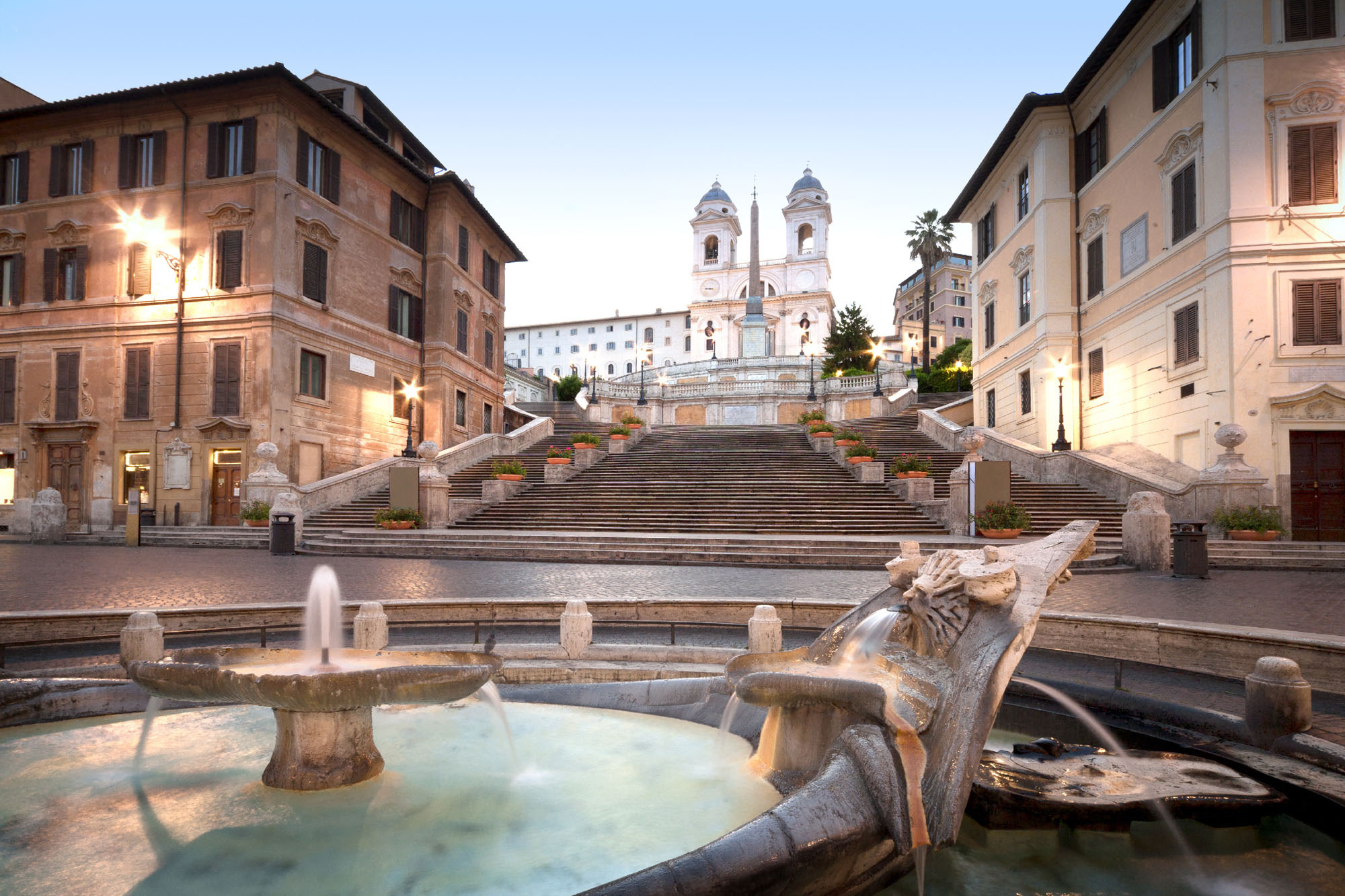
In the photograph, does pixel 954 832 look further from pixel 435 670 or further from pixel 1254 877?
pixel 435 670

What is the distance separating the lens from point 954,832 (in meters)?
3.02

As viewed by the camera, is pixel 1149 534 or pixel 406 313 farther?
pixel 406 313

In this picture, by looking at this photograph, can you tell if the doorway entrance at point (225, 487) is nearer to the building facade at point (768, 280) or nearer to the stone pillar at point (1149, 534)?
the stone pillar at point (1149, 534)

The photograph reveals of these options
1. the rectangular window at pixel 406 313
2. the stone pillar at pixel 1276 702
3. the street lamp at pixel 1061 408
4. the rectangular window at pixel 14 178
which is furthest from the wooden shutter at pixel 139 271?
the stone pillar at pixel 1276 702

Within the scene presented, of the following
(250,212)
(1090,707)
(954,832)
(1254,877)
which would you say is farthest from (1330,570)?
(250,212)

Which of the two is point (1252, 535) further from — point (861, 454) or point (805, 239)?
point (805, 239)

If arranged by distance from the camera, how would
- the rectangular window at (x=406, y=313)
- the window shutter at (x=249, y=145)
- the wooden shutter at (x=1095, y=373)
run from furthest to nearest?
the rectangular window at (x=406, y=313)
the window shutter at (x=249, y=145)
the wooden shutter at (x=1095, y=373)

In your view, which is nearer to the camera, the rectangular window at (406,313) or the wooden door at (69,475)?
the wooden door at (69,475)

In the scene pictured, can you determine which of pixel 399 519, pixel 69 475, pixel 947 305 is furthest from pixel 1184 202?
pixel 947 305

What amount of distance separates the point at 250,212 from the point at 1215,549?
93.0ft

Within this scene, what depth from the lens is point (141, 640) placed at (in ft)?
19.6

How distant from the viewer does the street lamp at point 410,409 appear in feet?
83.9

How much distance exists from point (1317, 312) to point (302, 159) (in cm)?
2982

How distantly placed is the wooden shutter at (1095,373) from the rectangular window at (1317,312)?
6.51 meters
